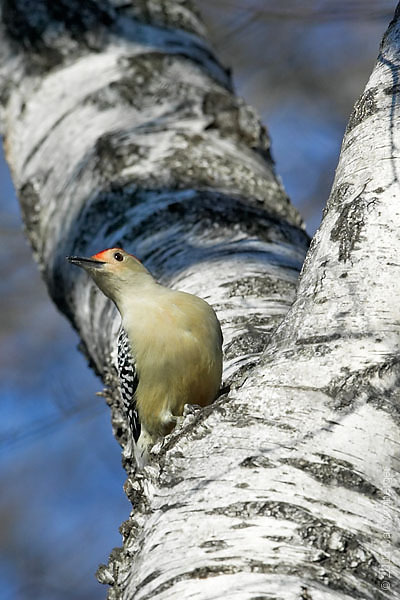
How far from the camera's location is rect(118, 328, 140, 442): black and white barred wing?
10.9ft

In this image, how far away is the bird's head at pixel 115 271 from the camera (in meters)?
3.70

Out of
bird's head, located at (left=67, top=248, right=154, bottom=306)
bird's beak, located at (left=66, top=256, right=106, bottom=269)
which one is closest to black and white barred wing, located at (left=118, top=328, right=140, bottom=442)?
bird's head, located at (left=67, top=248, right=154, bottom=306)

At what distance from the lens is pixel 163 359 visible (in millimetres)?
3250

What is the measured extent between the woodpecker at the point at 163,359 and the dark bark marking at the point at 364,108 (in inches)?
37.0

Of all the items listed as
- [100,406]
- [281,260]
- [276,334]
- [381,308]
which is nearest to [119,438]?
[281,260]

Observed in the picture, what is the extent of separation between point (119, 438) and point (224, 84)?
91.3 inches

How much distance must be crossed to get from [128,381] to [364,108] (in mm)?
1467

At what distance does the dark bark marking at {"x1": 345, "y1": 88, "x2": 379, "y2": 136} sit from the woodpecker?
941 mm

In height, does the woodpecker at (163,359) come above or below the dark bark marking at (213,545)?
above

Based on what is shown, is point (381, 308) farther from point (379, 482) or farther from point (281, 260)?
point (281, 260)

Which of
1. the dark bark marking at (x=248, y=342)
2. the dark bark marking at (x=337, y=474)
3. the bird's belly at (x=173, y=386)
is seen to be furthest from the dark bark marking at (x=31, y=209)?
the dark bark marking at (x=337, y=474)

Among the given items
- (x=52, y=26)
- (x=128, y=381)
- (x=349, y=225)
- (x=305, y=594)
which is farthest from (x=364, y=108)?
(x=52, y=26)

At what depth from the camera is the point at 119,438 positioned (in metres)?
3.77

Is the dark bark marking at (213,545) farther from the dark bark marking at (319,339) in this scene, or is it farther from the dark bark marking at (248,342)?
the dark bark marking at (248,342)
